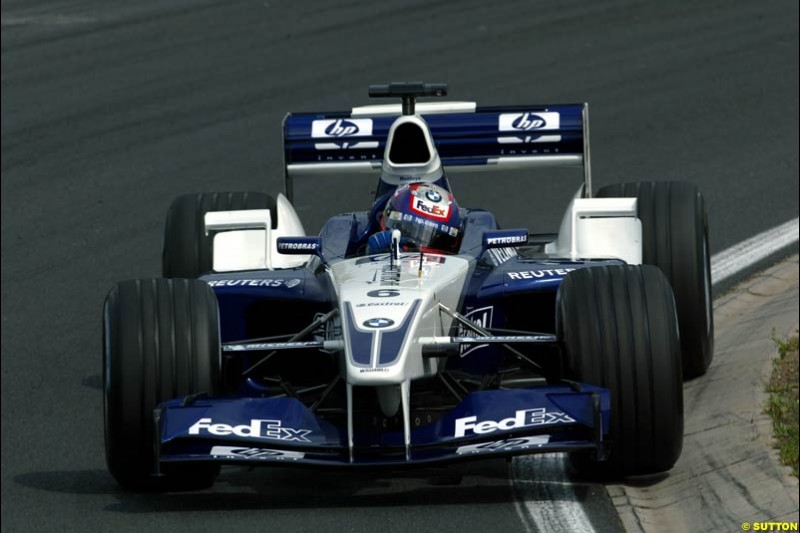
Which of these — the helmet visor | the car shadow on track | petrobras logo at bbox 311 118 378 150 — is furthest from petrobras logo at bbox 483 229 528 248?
petrobras logo at bbox 311 118 378 150

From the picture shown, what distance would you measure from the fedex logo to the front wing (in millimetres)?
1637

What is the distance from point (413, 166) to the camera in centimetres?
962

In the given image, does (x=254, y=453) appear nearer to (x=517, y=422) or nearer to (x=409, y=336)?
(x=409, y=336)

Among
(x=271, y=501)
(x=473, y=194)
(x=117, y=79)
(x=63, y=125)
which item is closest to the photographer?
(x=271, y=501)


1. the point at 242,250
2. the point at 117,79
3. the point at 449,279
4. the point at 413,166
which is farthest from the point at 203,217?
the point at 117,79

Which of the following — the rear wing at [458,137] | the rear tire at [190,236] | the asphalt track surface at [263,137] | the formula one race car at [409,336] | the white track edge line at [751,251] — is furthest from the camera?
the white track edge line at [751,251]

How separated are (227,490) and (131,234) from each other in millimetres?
5906

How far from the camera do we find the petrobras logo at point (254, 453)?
272 inches

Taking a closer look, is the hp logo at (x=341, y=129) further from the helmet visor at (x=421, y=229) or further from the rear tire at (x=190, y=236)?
the helmet visor at (x=421, y=229)

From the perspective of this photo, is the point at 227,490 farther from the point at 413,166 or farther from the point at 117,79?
the point at 117,79

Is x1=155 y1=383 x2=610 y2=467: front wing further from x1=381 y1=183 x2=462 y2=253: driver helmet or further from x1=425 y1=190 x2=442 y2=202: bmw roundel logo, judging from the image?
x1=425 y1=190 x2=442 y2=202: bmw roundel logo

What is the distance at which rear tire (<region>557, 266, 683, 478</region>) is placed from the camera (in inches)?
285

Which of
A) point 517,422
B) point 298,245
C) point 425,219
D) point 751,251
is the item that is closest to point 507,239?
point 425,219

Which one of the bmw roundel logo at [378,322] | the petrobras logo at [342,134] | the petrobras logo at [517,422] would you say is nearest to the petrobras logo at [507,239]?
the bmw roundel logo at [378,322]
